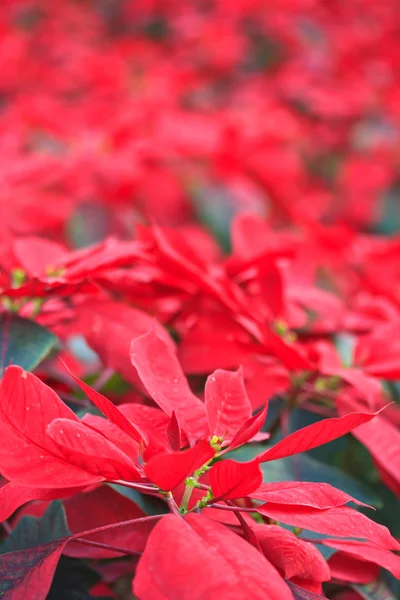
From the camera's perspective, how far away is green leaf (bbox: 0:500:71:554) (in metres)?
0.45

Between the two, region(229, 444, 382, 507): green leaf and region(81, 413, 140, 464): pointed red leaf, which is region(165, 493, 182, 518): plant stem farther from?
region(229, 444, 382, 507): green leaf

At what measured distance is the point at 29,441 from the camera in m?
0.39

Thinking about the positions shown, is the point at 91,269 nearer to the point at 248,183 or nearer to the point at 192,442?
the point at 192,442

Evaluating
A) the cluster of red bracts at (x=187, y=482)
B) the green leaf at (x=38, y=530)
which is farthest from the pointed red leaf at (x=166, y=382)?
the green leaf at (x=38, y=530)

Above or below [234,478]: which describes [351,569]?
below

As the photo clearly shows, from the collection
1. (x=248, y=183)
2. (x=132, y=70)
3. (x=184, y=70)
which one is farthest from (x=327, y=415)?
(x=132, y=70)

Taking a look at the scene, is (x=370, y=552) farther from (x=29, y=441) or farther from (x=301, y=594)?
(x=29, y=441)

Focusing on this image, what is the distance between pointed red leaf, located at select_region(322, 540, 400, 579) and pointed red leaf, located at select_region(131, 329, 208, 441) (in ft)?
0.37

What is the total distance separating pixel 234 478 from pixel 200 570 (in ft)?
0.23

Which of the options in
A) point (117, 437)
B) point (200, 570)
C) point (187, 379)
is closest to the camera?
point (200, 570)

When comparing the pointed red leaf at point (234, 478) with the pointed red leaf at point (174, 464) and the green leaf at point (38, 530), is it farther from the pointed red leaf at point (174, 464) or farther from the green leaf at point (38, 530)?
the green leaf at point (38, 530)

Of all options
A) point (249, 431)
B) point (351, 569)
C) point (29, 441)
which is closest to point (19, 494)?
point (29, 441)

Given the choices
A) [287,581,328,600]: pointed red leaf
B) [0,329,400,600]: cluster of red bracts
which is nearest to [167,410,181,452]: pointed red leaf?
[0,329,400,600]: cluster of red bracts

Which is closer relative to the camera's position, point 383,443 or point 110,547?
point 110,547
